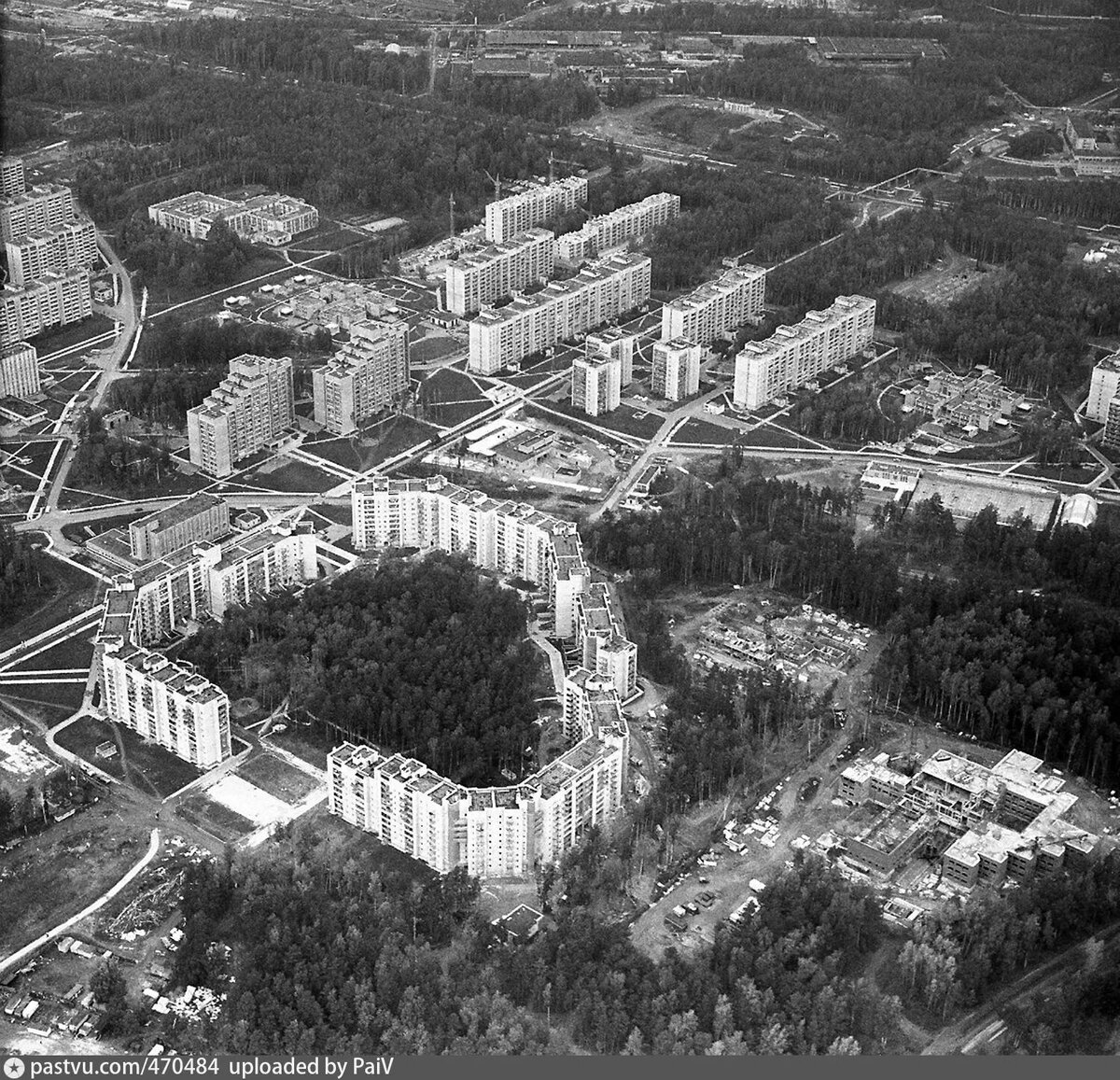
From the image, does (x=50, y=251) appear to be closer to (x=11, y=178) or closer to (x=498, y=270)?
(x=11, y=178)

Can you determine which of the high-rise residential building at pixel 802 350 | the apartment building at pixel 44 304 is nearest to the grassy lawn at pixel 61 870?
the apartment building at pixel 44 304

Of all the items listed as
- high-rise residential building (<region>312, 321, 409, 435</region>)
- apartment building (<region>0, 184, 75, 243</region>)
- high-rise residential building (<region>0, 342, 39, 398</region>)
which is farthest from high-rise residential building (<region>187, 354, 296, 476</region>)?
apartment building (<region>0, 184, 75, 243</region>)

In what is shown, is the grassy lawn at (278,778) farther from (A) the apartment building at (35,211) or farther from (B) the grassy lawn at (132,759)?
(A) the apartment building at (35,211)

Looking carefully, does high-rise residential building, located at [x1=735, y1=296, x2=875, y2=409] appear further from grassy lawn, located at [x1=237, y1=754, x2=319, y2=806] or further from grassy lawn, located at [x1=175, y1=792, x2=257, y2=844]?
grassy lawn, located at [x1=175, y1=792, x2=257, y2=844]

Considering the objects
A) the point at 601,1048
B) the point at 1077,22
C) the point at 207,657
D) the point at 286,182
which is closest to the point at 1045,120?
the point at 1077,22

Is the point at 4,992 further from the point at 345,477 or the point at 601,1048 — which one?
the point at 345,477
